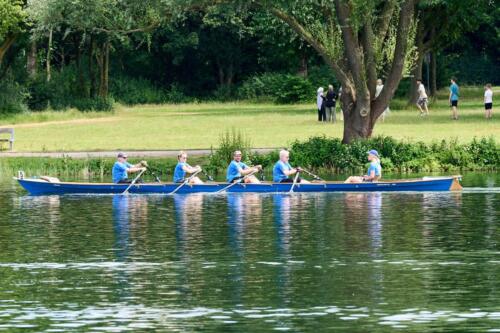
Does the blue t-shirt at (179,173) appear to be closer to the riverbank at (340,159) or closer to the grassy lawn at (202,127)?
the riverbank at (340,159)

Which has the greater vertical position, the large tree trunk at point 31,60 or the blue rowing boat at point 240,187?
the large tree trunk at point 31,60

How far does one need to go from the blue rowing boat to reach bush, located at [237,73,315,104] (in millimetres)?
56923

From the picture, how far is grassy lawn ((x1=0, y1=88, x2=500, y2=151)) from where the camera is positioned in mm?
53188

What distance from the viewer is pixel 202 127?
64.6m

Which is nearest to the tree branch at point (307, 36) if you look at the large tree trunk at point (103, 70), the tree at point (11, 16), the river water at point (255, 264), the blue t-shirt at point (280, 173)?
the blue t-shirt at point (280, 173)

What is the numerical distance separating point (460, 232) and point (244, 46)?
270 ft

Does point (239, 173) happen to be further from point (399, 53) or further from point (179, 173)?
point (399, 53)

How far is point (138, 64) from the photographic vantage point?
11238 cm

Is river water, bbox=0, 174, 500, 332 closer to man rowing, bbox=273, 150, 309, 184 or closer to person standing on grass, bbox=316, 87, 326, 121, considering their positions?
man rowing, bbox=273, 150, 309, 184

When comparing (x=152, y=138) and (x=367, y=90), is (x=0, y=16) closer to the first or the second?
(x=152, y=138)

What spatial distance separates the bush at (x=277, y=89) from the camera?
314 ft

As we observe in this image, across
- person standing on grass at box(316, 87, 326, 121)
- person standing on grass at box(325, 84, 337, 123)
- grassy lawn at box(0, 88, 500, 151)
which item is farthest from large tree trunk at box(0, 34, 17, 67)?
person standing on grass at box(325, 84, 337, 123)

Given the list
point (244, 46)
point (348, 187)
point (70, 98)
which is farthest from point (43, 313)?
point (244, 46)

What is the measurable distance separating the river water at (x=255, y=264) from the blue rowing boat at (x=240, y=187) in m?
0.30
